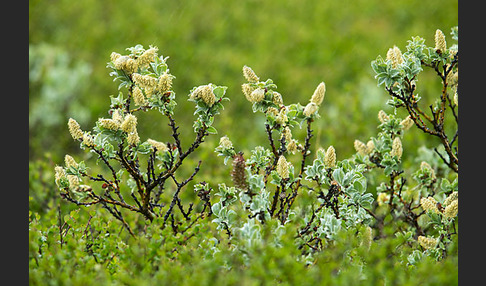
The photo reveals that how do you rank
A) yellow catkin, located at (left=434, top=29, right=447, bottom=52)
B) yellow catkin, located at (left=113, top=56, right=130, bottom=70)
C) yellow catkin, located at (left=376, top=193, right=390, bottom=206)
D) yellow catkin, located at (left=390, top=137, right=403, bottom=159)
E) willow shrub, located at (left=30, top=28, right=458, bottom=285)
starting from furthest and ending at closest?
yellow catkin, located at (left=376, top=193, right=390, bottom=206), yellow catkin, located at (left=390, top=137, right=403, bottom=159), yellow catkin, located at (left=434, top=29, right=447, bottom=52), yellow catkin, located at (left=113, top=56, right=130, bottom=70), willow shrub, located at (left=30, top=28, right=458, bottom=285)

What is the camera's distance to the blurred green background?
7047 millimetres

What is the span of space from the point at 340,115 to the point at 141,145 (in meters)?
4.26

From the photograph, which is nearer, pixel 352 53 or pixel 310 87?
pixel 310 87

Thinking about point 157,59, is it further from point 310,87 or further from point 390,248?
point 310,87

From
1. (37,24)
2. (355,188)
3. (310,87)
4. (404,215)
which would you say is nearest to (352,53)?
(310,87)

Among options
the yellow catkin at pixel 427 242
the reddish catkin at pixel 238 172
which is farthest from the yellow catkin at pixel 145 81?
the yellow catkin at pixel 427 242

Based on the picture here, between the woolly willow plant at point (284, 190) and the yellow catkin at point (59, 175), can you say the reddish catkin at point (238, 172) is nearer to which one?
the woolly willow plant at point (284, 190)

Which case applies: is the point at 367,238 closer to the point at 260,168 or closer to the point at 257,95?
the point at 260,168

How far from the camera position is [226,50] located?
9.81 metres

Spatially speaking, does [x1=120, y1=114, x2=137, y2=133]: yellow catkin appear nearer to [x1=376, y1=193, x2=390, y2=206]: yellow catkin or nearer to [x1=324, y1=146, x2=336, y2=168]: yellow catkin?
[x1=324, y1=146, x2=336, y2=168]: yellow catkin

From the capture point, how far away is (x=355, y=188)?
274 cm

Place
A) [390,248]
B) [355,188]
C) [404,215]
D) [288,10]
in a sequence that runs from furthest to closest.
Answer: [288,10] < [404,215] < [355,188] < [390,248]

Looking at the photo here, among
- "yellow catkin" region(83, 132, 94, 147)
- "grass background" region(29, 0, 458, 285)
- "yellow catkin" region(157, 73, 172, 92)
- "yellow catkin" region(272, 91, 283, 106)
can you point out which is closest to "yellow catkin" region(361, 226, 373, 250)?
"yellow catkin" region(272, 91, 283, 106)

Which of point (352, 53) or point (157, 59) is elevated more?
point (352, 53)
